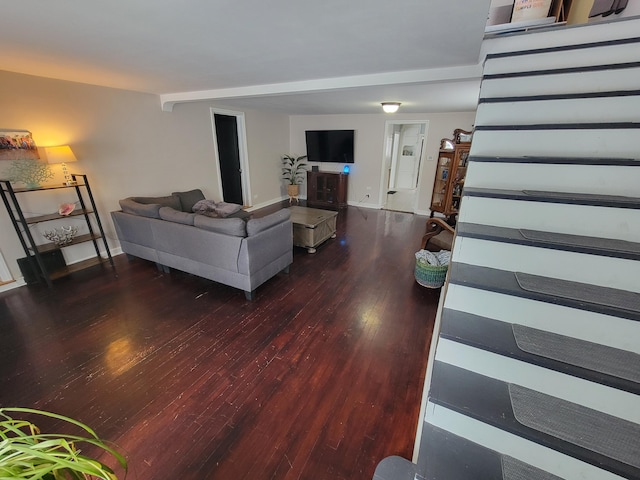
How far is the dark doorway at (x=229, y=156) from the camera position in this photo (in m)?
5.38

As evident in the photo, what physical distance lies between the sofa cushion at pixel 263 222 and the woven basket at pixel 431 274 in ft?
5.28

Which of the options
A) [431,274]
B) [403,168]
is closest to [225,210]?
[431,274]

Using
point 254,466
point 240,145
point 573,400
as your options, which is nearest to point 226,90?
point 240,145

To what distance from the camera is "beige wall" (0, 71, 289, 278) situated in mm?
2840

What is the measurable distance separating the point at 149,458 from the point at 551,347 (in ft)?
6.40

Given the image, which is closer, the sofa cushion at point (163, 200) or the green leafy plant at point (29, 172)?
the green leafy plant at point (29, 172)

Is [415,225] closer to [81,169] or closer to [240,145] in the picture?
[240,145]

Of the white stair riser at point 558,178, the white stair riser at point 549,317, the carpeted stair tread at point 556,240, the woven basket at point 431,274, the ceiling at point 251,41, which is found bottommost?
the woven basket at point 431,274

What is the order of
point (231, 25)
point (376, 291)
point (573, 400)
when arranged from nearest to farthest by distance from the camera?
point (573, 400)
point (231, 25)
point (376, 291)

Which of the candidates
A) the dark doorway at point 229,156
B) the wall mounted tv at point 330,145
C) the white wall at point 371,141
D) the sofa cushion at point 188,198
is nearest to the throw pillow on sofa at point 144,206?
the sofa cushion at point 188,198

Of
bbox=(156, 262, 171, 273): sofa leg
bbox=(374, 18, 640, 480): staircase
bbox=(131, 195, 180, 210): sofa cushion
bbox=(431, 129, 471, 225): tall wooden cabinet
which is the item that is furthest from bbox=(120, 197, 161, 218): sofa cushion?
bbox=(431, 129, 471, 225): tall wooden cabinet

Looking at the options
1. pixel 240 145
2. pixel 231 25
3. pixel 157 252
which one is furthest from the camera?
pixel 240 145

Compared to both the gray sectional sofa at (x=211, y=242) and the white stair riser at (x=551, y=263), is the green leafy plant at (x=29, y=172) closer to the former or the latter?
the gray sectional sofa at (x=211, y=242)

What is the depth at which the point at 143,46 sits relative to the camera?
1.84 m
